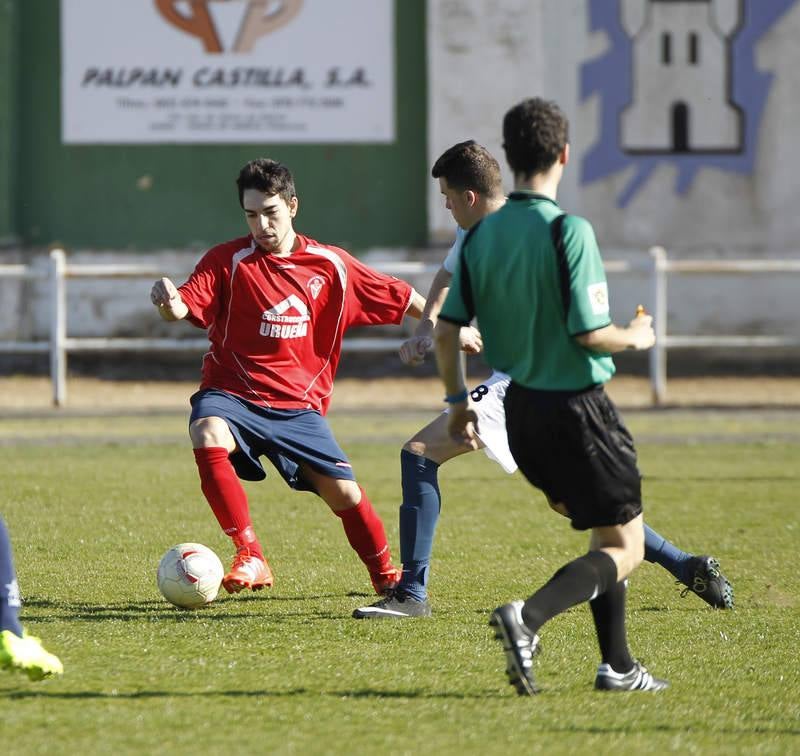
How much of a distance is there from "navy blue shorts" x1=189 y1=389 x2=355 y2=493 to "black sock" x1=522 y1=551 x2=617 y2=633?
1.87 meters

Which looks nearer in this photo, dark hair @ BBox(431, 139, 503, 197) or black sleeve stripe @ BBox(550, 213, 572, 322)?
black sleeve stripe @ BBox(550, 213, 572, 322)

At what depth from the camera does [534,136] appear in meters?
4.43

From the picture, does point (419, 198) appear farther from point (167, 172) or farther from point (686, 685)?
point (686, 685)

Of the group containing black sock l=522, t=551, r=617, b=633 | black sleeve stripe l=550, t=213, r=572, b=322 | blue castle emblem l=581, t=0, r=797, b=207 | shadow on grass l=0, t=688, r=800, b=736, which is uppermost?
blue castle emblem l=581, t=0, r=797, b=207

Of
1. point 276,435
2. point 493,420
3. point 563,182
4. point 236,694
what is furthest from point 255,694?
point 563,182

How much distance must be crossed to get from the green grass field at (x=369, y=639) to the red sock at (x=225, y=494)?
303mm

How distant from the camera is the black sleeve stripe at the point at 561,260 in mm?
4348

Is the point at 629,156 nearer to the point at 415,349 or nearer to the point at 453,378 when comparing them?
the point at 415,349

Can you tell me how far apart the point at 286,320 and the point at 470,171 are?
42.8 inches

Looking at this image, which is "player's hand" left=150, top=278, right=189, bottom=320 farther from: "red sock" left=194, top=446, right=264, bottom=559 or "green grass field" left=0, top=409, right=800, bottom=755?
"green grass field" left=0, top=409, right=800, bottom=755

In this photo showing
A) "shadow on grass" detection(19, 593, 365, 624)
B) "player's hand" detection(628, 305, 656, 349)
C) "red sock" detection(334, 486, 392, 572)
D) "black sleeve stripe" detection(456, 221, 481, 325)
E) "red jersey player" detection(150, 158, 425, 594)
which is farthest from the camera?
"red sock" detection(334, 486, 392, 572)

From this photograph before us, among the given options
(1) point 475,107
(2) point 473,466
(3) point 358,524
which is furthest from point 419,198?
(3) point 358,524

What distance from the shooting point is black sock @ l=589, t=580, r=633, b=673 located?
4.55 meters

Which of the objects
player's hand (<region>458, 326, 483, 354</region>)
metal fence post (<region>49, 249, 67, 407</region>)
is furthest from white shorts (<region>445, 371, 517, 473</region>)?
metal fence post (<region>49, 249, 67, 407</region>)
